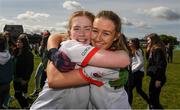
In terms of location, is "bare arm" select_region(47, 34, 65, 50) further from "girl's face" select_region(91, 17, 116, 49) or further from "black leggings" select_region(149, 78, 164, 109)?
"black leggings" select_region(149, 78, 164, 109)

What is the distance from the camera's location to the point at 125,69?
319cm

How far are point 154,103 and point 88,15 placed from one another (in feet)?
25.6

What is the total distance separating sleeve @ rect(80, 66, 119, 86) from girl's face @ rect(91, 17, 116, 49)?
229 mm

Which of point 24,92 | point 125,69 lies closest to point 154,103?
point 24,92

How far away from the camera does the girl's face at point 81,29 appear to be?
3164mm

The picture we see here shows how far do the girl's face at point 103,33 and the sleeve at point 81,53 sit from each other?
7.0 inches

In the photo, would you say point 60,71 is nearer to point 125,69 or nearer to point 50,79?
point 50,79

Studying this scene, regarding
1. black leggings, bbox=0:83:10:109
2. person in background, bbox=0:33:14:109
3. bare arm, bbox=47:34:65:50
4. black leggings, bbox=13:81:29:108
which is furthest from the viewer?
black leggings, bbox=13:81:29:108

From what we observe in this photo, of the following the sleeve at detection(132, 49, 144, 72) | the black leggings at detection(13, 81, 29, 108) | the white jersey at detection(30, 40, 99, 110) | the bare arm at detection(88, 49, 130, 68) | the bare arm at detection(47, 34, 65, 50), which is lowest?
the black leggings at detection(13, 81, 29, 108)

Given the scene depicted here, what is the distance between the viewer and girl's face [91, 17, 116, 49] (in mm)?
3092

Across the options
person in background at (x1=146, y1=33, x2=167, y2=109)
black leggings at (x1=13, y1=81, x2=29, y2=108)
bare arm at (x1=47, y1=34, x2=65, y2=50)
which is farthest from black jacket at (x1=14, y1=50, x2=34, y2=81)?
bare arm at (x1=47, y1=34, x2=65, y2=50)

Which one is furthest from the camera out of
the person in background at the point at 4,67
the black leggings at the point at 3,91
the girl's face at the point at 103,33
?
the black leggings at the point at 3,91

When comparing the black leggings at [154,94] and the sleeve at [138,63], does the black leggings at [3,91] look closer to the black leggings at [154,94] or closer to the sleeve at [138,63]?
the sleeve at [138,63]

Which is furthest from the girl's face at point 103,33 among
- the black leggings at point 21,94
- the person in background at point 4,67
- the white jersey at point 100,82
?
the black leggings at point 21,94
